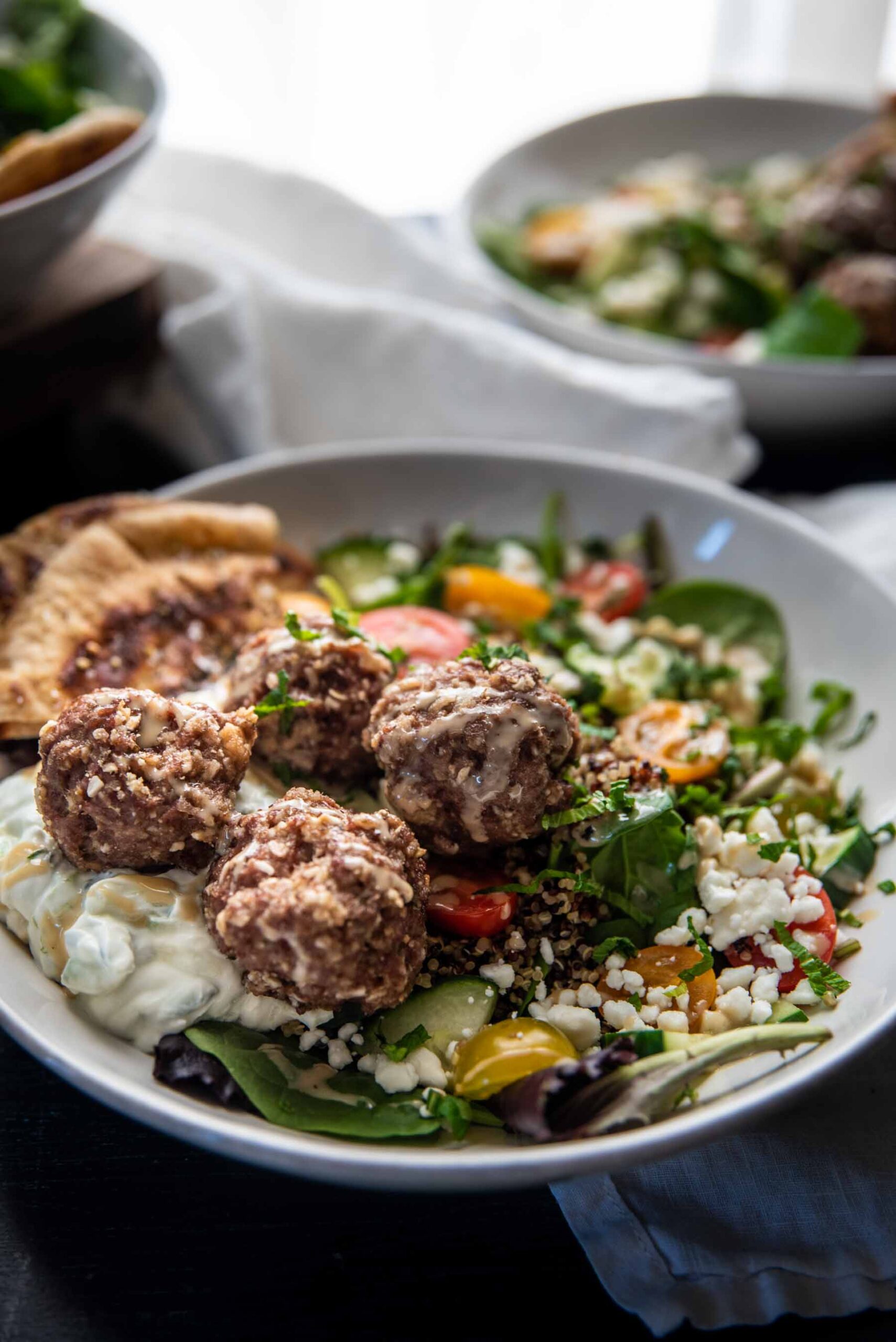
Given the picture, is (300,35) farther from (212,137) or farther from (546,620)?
(546,620)

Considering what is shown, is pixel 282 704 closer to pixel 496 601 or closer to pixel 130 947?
pixel 130 947

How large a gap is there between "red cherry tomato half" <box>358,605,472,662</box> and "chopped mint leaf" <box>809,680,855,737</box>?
950mm

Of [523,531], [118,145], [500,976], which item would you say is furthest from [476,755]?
[118,145]

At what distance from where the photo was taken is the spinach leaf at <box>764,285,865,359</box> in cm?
488

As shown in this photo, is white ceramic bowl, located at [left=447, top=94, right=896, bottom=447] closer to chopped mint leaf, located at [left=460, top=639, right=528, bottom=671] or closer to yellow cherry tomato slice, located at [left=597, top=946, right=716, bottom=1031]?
chopped mint leaf, located at [left=460, top=639, right=528, bottom=671]

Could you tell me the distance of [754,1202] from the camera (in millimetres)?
2459

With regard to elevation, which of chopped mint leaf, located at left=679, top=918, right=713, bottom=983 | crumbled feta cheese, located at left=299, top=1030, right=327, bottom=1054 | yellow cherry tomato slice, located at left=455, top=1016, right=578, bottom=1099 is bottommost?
chopped mint leaf, located at left=679, top=918, right=713, bottom=983

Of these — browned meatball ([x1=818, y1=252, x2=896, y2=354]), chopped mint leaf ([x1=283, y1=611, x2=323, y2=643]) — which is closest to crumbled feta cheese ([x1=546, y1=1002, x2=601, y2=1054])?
chopped mint leaf ([x1=283, y1=611, x2=323, y2=643])

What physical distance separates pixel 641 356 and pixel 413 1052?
316 centimetres

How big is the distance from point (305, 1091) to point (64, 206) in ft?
7.71

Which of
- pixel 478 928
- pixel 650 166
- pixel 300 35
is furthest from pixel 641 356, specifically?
pixel 300 35

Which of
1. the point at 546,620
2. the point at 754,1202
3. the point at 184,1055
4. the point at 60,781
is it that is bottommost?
the point at 754,1202

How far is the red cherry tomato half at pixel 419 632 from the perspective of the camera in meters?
3.25

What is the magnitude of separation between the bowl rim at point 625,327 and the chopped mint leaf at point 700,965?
8.43 feet
